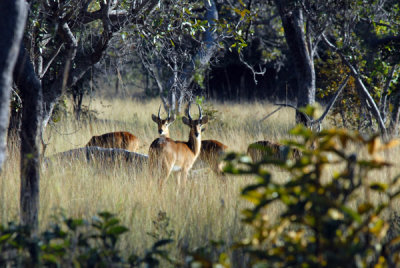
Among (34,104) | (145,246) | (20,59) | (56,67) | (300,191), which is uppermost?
(56,67)

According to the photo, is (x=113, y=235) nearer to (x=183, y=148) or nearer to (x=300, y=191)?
(x=300, y=191)

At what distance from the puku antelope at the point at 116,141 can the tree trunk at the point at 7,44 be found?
496 cm

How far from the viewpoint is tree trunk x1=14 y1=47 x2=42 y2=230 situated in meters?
3.12

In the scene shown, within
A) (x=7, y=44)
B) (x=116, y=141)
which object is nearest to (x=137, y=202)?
(x=7, y=44)

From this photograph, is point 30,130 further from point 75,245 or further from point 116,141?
point 116,141

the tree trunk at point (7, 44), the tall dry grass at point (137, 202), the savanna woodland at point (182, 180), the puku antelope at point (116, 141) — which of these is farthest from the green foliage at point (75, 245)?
the puku antelope at point (116, 141)

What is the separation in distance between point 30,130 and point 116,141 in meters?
4.19

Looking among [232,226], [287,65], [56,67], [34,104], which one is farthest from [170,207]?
[287,65]

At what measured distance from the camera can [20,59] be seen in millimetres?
3109

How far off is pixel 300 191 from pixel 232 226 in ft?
5.98

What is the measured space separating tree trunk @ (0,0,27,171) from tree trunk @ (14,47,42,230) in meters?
0.71

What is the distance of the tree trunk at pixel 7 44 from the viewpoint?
2.32 metres

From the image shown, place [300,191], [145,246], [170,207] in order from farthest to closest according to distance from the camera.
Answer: [170,207] → [145,246] → [300,191]

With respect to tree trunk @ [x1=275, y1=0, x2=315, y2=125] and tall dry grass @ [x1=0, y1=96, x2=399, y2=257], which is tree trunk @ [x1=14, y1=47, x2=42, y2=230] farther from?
tree trunk @ [x1=275, y1=0, x2=315, y2=125]
